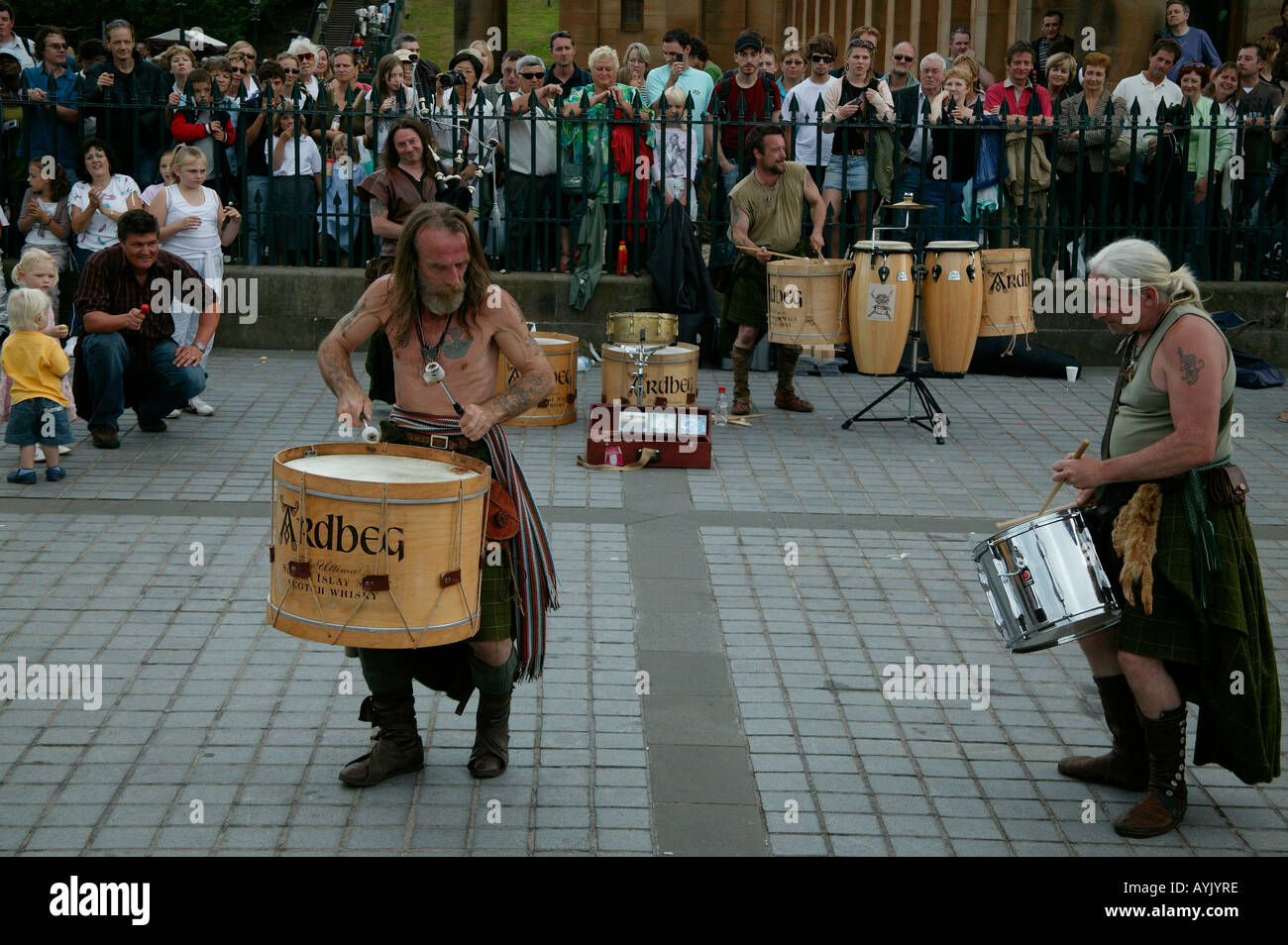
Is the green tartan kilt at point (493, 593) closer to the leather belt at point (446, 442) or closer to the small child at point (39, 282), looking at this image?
the leather belt at point (446, 442)

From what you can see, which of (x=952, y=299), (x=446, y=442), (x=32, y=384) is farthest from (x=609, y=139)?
(x=446, y=442)

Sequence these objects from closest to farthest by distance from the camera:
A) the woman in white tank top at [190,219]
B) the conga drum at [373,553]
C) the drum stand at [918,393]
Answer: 1. the conga drum at [373,553]
2. the drum stand at [918,393]
3. the woman in white tank top at [190,219]

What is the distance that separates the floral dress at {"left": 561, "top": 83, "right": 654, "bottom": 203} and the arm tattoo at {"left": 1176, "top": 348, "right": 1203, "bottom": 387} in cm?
835

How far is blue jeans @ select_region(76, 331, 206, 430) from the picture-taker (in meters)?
9.69

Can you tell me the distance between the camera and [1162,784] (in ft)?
16.3

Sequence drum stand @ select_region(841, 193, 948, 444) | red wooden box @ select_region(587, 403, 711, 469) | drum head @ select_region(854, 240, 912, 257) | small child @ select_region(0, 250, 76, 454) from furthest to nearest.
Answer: drum stand @ select_region(841, 193, 948, 444), drum head @ select_region(854, 240, 912, 257), red wooden box @ select_region(587, 403, 711, 469), small child @ select_region(0, 250, 76, 454)

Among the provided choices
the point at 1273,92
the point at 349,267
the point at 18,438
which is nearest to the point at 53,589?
the point at 18,438

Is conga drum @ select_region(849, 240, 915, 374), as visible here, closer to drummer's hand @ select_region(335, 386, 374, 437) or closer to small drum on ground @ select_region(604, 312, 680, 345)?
small drum on ground @ select_region(604, 312, 680, 345)

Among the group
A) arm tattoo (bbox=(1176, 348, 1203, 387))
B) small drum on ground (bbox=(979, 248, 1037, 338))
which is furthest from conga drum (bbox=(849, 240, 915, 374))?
arm tattoo (bbox=(1176, 348, 1203, 387))

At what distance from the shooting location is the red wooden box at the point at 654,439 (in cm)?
965

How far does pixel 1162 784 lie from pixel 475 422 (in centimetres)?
247

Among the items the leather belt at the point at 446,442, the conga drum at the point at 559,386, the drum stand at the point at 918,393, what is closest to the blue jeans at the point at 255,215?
the conga drum at the point at 559,386

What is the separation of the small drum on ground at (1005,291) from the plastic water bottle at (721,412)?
1.87 metres

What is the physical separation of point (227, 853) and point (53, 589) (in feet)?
9.62
